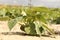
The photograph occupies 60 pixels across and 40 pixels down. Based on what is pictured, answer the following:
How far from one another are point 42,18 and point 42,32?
0.19m

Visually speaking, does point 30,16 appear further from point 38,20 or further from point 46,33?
point 46,33

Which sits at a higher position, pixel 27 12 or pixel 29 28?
pixel 27 12

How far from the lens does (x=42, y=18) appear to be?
315cm

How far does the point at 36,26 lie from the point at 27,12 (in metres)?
0.27

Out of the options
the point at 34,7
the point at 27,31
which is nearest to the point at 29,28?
the point at 27,31

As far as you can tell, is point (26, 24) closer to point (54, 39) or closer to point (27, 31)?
point (27, 31)

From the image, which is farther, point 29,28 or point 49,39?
point 29,28

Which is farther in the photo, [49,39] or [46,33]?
[46,33]

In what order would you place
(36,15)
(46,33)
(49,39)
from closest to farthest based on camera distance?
(49,39)
(36,15)
(46,33)

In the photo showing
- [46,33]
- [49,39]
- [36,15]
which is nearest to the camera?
[49,39]

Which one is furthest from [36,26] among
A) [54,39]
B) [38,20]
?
[54,39]

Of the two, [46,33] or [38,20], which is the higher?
[38,20]

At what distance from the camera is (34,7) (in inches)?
132

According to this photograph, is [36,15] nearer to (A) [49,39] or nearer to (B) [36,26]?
(B) [36,26]
